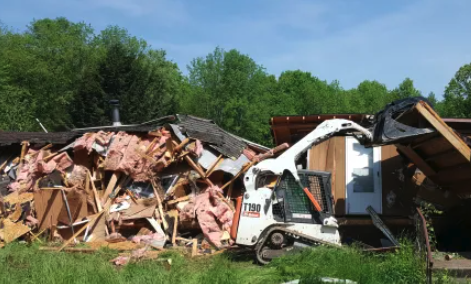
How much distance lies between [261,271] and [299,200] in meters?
1.96

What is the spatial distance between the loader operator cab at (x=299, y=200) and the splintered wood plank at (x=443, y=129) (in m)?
2.48

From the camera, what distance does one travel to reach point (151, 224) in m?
12.8

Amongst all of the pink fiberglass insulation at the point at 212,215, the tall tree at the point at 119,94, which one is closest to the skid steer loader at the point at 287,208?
the pink fiberglass insulation at the point at 212,215

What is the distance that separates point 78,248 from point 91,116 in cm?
2287

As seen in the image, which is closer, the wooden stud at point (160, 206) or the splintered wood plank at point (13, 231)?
the splintered wood plank at point (13, 231)

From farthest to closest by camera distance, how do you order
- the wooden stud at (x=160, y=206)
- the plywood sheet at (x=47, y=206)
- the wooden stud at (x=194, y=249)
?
1. the wooden stud at (x=160, y=206)
2. the plywood sheet at (x=47, y=206)
3. the wooden stud at (x=194, y=249)

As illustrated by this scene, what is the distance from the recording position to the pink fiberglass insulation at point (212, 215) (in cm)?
1215

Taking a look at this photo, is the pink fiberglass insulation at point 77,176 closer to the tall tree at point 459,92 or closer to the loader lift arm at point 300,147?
the loader lift arm at point 300,147

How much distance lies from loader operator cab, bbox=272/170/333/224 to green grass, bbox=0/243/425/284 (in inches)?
38.5

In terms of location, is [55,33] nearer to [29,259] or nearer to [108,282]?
[29,259]

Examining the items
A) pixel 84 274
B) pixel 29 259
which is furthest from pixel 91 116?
pixel 84 274

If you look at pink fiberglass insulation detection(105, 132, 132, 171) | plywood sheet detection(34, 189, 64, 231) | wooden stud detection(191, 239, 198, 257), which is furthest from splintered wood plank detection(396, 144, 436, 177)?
plywood sheet detection(34, 189, 64, 231)

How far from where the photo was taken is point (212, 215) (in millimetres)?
12594

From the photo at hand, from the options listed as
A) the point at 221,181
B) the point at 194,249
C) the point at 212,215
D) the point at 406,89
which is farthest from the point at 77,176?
the point at 406,89
